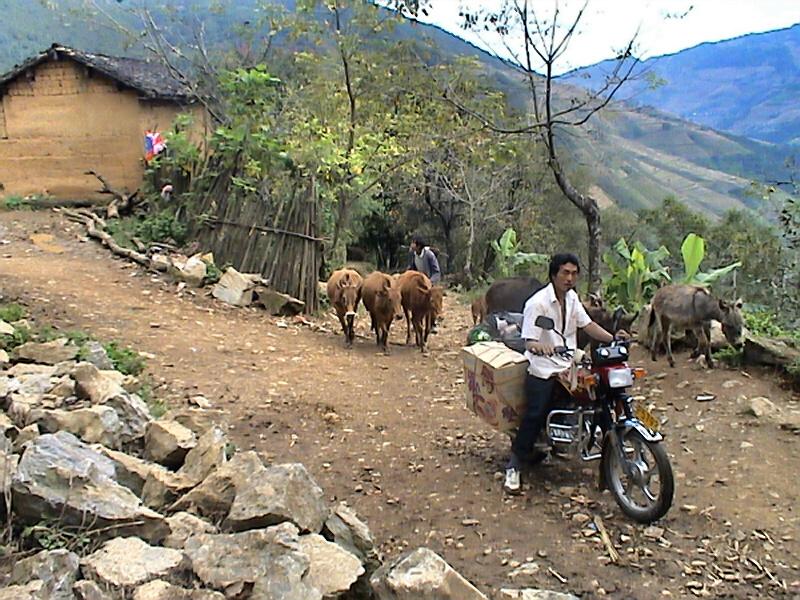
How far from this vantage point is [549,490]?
5582 mm

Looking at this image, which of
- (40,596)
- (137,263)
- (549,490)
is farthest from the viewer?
(137,263)

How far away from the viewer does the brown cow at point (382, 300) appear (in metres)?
10.6

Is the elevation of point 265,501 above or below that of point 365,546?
above

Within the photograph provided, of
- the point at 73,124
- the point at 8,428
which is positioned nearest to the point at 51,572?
the point at 8,428

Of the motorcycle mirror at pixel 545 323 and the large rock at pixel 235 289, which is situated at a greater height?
the motorcycle mirror at pixel 545 323

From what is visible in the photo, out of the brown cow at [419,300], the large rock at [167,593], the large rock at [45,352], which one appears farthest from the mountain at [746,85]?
the large rock at [167,593]

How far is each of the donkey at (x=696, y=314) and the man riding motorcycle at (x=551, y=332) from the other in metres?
3.11

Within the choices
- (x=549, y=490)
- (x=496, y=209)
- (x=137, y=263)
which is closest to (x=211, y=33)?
(x=496, y=209)

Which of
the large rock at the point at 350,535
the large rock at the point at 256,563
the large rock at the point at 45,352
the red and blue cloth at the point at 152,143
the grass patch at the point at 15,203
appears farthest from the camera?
the grass patch at the point at 15,203

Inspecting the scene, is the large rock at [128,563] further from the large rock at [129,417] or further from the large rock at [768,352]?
the large rock at [768,352]

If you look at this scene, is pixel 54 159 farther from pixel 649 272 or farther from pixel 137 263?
pixel 649 272

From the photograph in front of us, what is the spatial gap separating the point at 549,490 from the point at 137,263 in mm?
9827

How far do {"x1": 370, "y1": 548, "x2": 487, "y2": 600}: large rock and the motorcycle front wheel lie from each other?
1.82m

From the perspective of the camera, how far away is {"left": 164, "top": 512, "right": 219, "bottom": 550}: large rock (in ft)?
11.5
